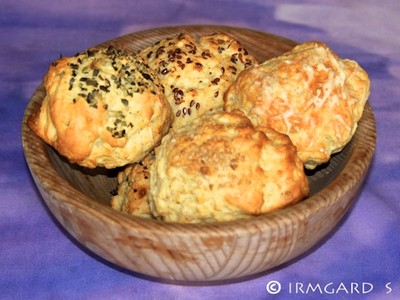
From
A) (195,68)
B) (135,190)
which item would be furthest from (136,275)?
(195,68)

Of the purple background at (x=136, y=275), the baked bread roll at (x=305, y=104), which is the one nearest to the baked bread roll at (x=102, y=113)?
the baked bread roll at (x=305, y=104)

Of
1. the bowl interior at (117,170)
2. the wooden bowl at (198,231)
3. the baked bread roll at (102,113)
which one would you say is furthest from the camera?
the bowl interior at (117,170)

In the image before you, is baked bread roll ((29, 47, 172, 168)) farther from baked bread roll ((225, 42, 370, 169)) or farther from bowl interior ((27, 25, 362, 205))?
baked bread roll ((225, 42, 370, 169))

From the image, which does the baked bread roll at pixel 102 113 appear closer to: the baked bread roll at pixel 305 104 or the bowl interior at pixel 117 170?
the bowl interior at pixel 117 170

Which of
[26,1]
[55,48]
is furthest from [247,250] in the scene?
[26,1]

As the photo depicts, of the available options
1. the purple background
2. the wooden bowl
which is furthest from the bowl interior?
the purple background

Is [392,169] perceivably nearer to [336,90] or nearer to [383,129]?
[383,129]
